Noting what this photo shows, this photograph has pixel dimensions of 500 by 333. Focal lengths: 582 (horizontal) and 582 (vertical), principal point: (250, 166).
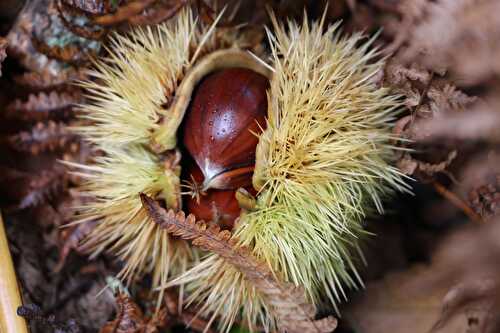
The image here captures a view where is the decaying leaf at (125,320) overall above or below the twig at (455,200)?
below

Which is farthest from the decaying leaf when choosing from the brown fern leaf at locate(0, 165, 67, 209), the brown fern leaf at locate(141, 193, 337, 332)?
the brown fern leaf at locate(0, 165, 67, 209)

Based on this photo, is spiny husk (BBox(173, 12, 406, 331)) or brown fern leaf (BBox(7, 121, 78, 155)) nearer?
spiny husk (BBox(173, 12, 406, 331))

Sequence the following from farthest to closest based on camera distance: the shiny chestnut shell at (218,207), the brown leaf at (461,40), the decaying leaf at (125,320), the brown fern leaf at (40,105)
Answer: the brown fern leaf at (40,105) → the decaying leaf at (125,320) → the shiny chestnut shell at (218,207) → the brown leaf at (461,40)

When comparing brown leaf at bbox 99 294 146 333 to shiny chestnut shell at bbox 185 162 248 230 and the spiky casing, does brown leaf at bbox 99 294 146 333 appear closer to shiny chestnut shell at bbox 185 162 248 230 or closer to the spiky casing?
the spiky casing

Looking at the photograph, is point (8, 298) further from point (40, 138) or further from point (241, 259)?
point (241, 259)

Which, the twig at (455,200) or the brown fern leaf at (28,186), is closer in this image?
the twig at (455,200)

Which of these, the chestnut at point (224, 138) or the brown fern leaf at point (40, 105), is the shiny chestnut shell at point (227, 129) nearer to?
the chestnut at point (224, 138)

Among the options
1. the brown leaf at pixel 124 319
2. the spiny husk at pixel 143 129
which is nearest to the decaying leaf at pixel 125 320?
the brown leaf at pixel 124 319

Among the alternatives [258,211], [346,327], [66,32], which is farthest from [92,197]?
[346,327]
